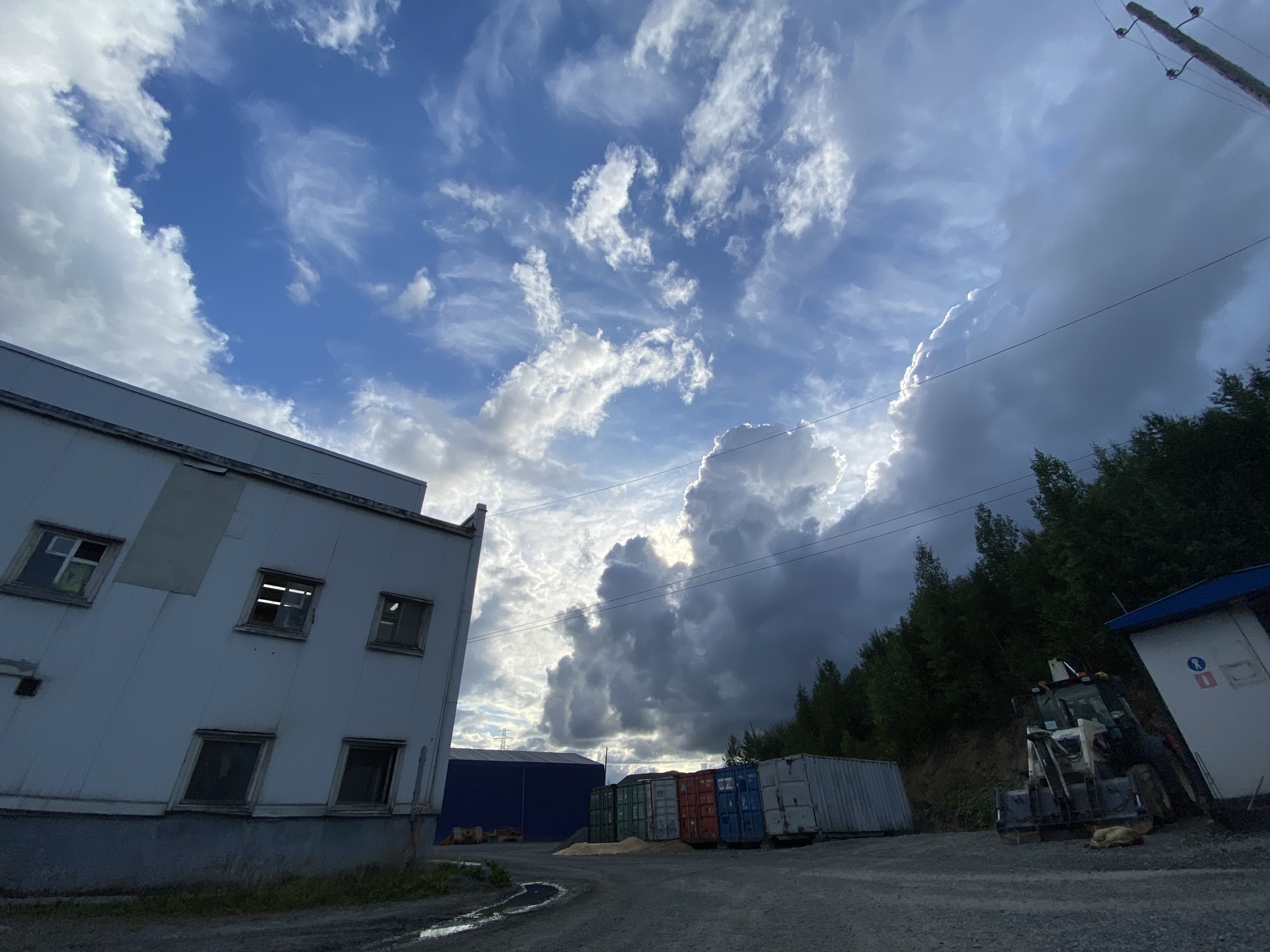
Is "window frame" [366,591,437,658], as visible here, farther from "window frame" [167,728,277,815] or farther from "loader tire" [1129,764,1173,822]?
"loader tire" [1129,764,1173,822]

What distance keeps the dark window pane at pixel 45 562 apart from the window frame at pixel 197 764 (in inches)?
141

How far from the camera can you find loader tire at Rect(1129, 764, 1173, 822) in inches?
438

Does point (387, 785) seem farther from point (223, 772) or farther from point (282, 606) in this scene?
point (282, 606)

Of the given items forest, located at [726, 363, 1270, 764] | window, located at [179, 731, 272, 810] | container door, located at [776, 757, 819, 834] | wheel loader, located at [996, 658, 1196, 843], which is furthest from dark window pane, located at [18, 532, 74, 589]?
forest, located at [726, 363, 1270, 764]

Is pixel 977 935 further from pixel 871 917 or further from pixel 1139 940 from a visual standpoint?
pixel 871 917

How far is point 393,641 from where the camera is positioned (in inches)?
509

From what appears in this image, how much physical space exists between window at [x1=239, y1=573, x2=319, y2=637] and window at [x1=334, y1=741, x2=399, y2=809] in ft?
8.53

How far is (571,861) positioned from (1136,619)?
59.8ft

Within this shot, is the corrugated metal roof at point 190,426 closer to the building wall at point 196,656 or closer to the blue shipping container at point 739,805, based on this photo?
the building wall at point 196,656

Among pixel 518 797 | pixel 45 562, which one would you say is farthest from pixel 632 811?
pixel 45 562

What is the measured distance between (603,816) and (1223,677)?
27.2m

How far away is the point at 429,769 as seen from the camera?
12.3 metres

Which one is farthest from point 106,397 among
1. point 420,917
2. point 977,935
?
point 977,935

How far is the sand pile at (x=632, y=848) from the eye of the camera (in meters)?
24.4
